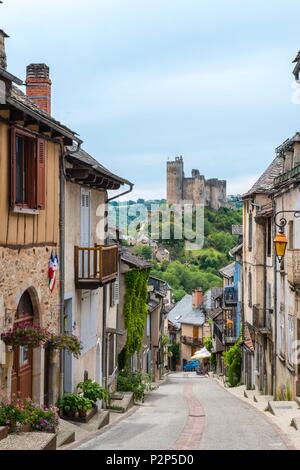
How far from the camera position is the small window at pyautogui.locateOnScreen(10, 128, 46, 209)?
13570 millimetres

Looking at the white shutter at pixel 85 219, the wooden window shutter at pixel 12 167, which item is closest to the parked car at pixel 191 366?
the white shutter at pixel 85 219

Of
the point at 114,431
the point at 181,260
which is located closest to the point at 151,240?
the point at 181,260

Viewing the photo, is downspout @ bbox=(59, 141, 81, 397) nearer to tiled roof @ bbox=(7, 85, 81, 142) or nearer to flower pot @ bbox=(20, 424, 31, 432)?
tiled roof @ bbox=(7, 85, 81, 142)

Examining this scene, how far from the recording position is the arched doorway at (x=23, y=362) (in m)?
14.1

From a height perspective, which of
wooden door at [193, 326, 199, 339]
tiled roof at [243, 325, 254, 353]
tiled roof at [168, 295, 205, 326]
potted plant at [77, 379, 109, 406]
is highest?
potted plant at [77, 379, 109, 406]

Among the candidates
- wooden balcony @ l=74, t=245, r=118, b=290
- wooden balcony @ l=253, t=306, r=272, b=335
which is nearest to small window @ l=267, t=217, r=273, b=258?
wooden balcony @ l=253, t=306, r=272, b=335

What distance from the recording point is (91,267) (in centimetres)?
1920

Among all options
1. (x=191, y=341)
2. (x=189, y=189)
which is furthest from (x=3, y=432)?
(x=189, y=189)

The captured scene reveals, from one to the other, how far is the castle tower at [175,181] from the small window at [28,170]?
379 feet

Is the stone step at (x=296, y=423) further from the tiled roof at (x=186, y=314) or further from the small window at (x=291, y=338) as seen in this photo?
the tiled roof at (x=186, y=314)

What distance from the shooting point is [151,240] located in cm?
11869

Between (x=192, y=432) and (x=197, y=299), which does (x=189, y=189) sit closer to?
(x=197, y=299)

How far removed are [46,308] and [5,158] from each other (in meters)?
4.20

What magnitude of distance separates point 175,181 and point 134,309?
102 metres
